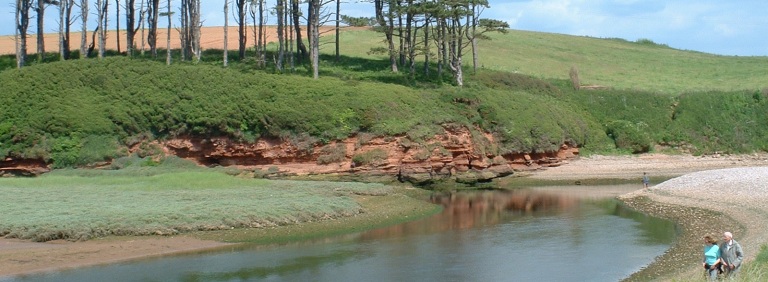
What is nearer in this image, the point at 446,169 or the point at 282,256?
the point at 282,256

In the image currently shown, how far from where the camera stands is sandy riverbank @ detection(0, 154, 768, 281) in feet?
81.4

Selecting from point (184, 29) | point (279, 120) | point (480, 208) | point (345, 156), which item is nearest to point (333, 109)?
point (279, 120)

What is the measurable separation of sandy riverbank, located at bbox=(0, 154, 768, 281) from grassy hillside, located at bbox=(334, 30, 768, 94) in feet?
92.7

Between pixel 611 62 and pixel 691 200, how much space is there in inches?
2279

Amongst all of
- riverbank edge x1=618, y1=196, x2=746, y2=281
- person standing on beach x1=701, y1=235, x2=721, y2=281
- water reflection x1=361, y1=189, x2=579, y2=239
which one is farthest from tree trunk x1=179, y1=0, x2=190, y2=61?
person standing on beach x1=701, y1=235, x2=721, y2=281

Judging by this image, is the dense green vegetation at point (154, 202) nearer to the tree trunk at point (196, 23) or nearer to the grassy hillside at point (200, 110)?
the grassy hillside at point (200, 110)

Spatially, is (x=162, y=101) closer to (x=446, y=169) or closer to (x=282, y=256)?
(x=446, y=169)

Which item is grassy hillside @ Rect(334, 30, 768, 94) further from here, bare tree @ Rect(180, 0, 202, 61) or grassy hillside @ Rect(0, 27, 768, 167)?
bare tree @ Rect(180, 0, 202, 61)

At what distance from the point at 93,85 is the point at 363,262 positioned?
109ft

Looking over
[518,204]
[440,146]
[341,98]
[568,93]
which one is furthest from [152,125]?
[568,93]

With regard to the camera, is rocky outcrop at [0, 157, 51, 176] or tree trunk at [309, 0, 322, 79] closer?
rocky outcrop at [0, 157, 51, 176]

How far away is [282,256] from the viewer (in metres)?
27.3

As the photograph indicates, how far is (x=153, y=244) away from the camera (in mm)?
28031

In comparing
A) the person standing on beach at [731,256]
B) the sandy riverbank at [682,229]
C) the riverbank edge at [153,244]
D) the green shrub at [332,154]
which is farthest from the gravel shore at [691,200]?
the green shrub at [332,154]
